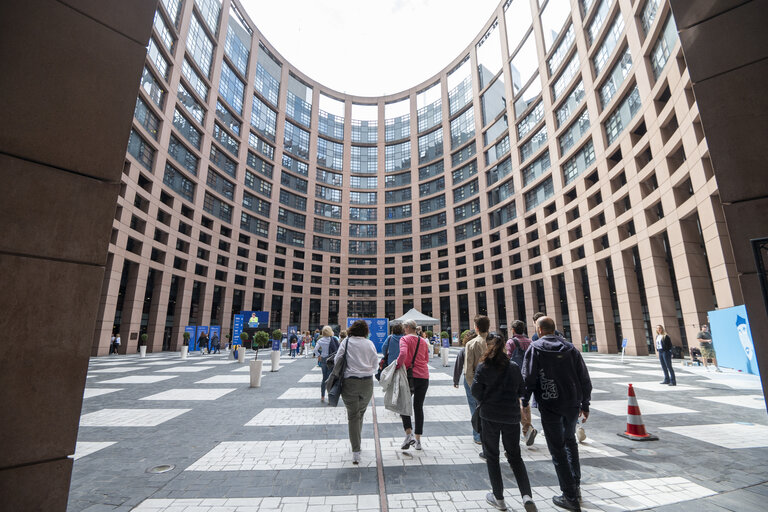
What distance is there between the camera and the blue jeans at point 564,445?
11.6ft

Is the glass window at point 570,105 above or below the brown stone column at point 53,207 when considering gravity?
above

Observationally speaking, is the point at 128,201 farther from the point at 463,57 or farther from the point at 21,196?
the point at 463,57

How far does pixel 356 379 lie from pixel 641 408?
764 centimetres

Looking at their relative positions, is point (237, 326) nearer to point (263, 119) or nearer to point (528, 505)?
point (528, 505)

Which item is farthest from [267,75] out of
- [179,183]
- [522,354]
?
[522,354]

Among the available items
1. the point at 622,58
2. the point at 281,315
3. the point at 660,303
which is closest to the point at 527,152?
the point at 622,58

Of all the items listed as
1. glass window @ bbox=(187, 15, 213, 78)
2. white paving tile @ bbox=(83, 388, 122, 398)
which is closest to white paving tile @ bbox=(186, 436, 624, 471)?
white paving tile @ bbox=(83, 388, 122, 398)

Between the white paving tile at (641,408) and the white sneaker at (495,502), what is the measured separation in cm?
580

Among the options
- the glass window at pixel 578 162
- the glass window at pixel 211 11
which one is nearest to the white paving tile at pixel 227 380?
the glass window at pixel 578 162

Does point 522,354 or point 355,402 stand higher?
point 522,354

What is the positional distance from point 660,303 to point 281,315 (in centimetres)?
4699

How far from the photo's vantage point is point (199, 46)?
38.7 metres

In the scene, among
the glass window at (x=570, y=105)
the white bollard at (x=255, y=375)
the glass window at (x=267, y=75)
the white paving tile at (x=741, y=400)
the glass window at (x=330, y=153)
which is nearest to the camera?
the white paving tile at (x=741, y=400)

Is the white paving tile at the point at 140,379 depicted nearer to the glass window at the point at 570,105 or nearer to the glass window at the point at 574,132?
the glass window at the point at 574,132
